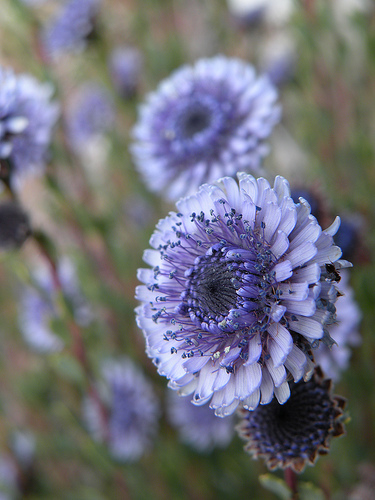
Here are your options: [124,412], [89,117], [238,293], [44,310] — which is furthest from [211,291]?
[89,117]

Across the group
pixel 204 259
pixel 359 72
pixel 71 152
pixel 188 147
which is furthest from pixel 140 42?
pixel 204 259

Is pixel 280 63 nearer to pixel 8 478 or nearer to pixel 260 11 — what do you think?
pixel 260 11

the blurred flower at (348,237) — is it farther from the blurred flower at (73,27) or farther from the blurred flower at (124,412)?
the blurred flower at (73,27)

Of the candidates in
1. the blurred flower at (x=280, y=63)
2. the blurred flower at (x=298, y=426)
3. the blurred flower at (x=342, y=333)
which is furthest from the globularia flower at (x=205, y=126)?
the blurred flower at (x=280, y=63)

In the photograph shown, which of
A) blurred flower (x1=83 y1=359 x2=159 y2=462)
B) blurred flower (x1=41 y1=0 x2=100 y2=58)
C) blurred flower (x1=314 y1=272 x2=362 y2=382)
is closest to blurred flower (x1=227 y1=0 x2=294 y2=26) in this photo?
blurred flower (x1=41 y1=0 x2=100 y2=58)

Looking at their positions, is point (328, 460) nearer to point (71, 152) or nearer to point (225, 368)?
point (225, 368)

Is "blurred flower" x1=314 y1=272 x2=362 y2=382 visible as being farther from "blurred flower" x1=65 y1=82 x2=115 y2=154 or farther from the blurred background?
"blurred flower" x1=65 y1=82 x2=115 y2=154
